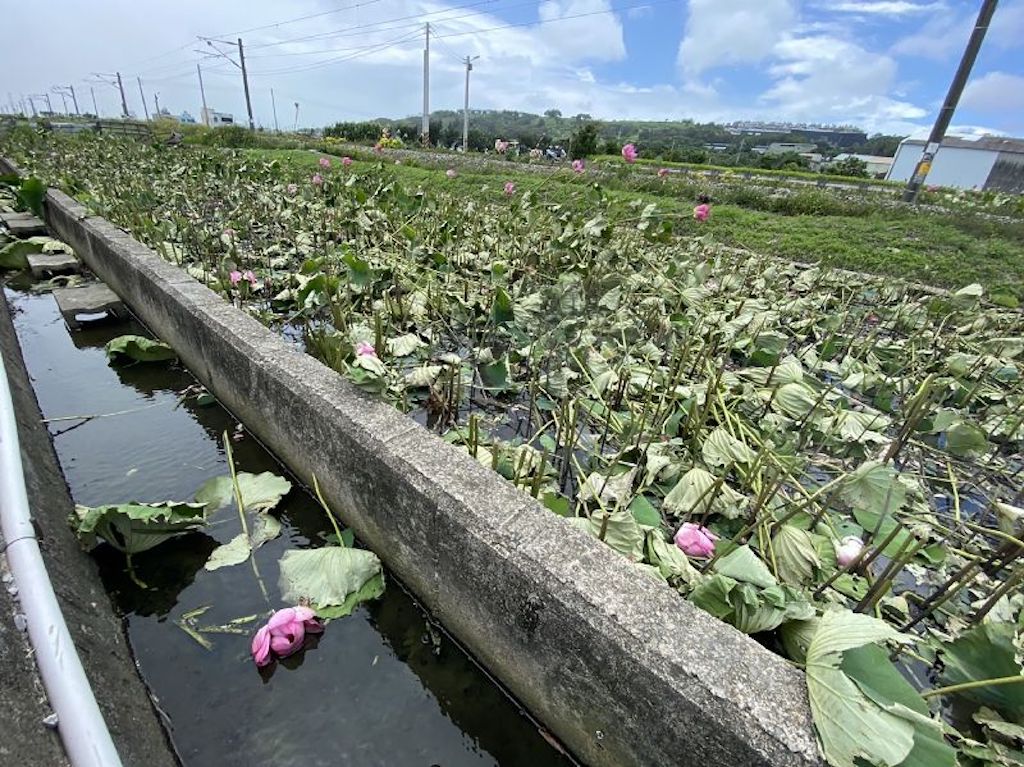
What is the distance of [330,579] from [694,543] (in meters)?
1.16

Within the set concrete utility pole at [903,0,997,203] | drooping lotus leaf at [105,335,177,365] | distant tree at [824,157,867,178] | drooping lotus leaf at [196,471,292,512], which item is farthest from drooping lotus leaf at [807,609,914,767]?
distant tree at [824,157,867,178]

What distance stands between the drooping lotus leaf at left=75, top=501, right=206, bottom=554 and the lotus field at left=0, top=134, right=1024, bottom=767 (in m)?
0.73

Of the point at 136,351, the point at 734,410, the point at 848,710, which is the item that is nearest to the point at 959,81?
the point at 734,410

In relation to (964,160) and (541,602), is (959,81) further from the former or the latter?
(964,160)

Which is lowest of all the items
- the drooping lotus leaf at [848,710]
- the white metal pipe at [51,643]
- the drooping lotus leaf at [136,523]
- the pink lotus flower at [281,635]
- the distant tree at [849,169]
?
the pink lotus flower at [281,635]

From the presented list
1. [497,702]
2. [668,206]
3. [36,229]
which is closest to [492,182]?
[668,206]

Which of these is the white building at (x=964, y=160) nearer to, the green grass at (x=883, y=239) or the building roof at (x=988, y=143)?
the building roof at (x=988, y=143)

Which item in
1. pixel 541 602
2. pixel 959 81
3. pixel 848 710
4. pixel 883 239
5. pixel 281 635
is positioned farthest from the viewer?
pixel 959 81

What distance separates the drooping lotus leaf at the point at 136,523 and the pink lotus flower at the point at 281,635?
510 millimetres

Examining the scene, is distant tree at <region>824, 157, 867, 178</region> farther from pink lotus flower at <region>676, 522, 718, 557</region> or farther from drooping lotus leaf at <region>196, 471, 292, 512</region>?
drooping lotus leaf at <region>196, 471, 292, 512</region>

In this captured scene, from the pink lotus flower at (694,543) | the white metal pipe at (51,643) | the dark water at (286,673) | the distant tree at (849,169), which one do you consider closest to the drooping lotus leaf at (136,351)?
the dark water at (286,673)

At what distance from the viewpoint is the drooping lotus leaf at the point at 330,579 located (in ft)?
5.20

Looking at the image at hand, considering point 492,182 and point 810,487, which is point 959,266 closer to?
point 810,487

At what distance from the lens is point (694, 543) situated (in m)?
1.55
